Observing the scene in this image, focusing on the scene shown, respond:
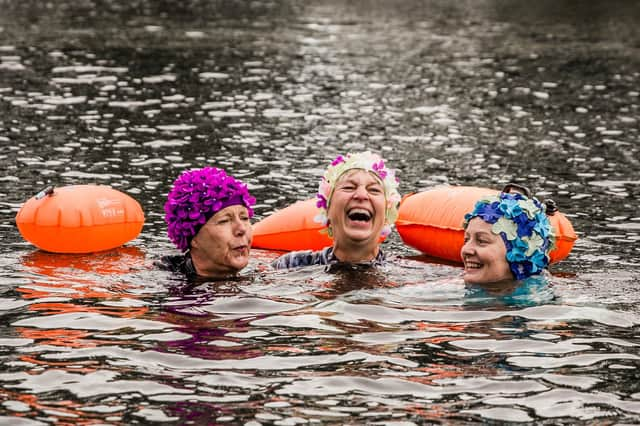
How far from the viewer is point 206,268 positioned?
1294 centimetres

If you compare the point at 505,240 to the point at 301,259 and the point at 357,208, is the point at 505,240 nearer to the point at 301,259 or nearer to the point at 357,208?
the point at 357,208

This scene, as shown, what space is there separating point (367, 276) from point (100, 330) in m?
3.34

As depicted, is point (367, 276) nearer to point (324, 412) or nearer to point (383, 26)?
point (324, 412)

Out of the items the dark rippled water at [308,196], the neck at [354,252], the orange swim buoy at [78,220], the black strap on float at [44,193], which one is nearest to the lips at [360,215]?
the neck at [354,252]

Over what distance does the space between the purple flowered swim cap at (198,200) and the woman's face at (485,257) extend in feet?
8.29

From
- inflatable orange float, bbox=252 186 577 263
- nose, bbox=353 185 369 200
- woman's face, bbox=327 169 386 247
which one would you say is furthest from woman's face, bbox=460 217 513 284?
inflatable orange float, bbox=252 186 577 263

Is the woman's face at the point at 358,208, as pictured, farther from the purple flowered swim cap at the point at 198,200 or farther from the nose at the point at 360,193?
the purple flowered swim cap at the point at 198,200

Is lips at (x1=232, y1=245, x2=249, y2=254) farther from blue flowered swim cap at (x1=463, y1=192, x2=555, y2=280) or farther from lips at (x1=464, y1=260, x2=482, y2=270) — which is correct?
blue flowered swim cap at (x1=463, y1=192, x2=555, y2=280)

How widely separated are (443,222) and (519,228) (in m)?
1.89

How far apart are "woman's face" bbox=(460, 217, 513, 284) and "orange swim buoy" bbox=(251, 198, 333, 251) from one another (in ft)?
8.07

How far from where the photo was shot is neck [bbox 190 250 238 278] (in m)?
12.9

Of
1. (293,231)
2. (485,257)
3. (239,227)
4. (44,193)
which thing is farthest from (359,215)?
(44,193)

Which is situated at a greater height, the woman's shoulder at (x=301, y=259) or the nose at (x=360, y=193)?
the nose at (x=360, y=193)

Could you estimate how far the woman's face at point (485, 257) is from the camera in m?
12.4
